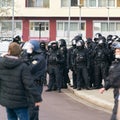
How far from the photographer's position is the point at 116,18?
245 ft

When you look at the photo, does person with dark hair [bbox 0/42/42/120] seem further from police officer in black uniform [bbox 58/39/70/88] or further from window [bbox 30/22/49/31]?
window [bbox 30/22/49/31]

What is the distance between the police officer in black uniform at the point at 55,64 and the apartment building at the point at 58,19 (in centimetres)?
5313

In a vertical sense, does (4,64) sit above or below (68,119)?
above

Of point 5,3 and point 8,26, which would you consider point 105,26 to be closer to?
point 8,26

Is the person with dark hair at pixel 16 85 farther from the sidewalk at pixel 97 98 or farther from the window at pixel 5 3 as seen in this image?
the window at pixel 5 3

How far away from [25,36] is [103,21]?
11148mm

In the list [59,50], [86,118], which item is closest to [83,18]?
[59,50]

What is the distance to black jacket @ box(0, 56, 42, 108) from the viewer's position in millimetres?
8656

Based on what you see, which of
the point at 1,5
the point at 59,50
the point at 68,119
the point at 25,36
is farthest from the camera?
the point at 25,36

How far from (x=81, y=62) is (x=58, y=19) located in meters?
55.3

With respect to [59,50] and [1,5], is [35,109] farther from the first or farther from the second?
[1,5]

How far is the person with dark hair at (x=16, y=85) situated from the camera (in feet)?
28.4

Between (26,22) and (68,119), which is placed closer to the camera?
(68,119)

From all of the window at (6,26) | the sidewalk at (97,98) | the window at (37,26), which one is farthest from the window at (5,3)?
the sidewalk at (97,98)
